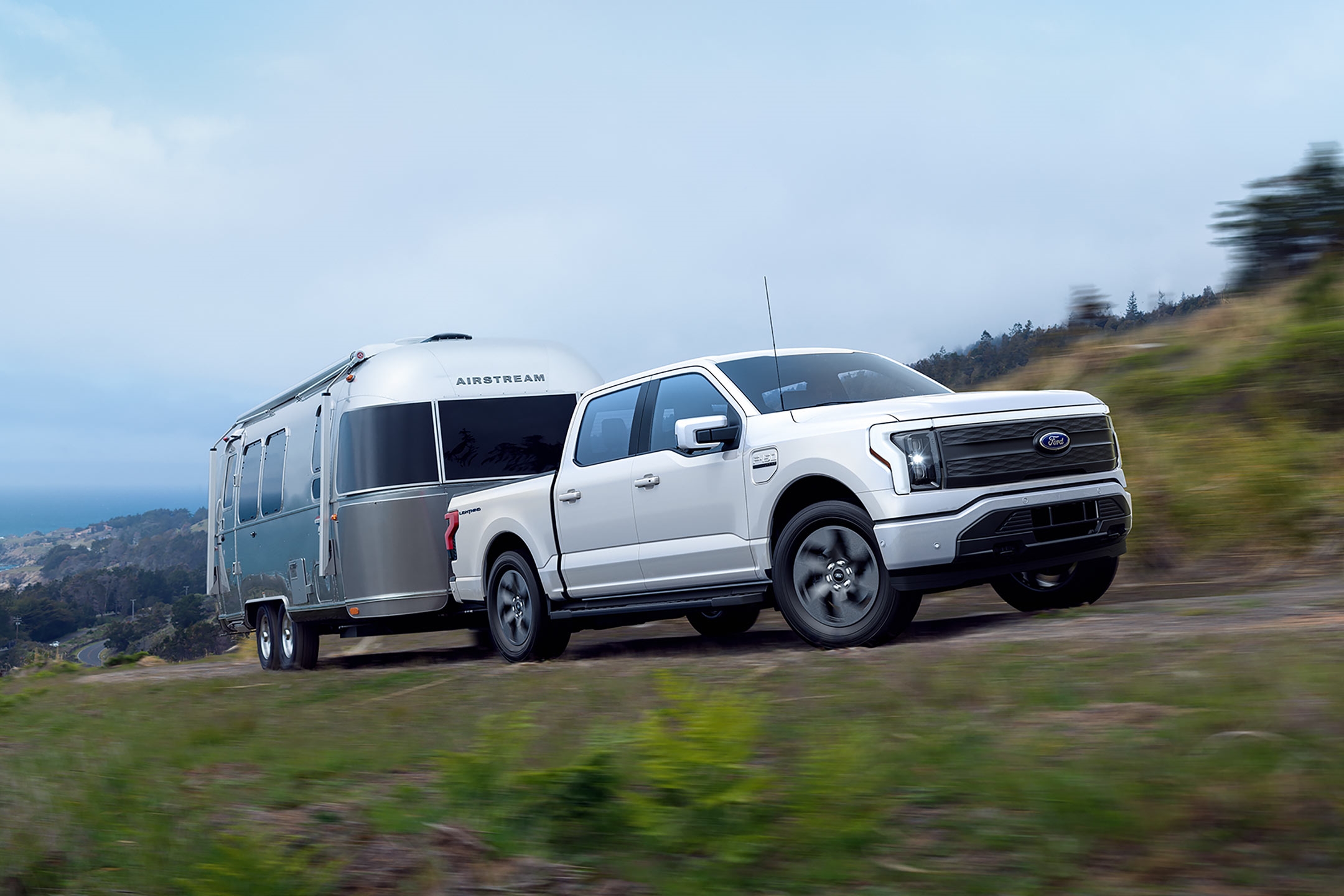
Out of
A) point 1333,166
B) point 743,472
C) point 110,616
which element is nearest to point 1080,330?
point 1333,166

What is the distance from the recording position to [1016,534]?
22.4ft

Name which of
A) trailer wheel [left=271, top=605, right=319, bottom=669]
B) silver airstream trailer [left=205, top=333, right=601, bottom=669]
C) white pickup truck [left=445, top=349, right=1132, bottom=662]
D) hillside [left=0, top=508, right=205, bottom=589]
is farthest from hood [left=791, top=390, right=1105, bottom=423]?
hillside [left=0, top=508, right=205, bottom=589]

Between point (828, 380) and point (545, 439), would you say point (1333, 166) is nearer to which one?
point (828, 380)

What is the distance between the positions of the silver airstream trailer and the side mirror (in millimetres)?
3958

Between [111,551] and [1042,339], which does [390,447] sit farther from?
[111,551]

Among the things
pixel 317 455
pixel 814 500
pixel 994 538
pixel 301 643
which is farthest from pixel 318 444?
pixel 994 538

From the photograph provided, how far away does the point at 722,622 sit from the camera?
10836 mm

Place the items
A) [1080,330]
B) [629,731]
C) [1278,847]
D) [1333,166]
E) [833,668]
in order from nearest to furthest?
[1278,847] < [629,731] < [833,668] < [1333,166] < [1080,330]

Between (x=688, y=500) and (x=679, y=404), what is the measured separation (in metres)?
0.77

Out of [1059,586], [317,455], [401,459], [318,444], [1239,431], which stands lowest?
[1059,586]

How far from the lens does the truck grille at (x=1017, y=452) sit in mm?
6781

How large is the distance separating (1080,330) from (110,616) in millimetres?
66559

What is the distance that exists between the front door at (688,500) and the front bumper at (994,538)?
125 centimetres

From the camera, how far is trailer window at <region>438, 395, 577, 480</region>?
1120 cm
